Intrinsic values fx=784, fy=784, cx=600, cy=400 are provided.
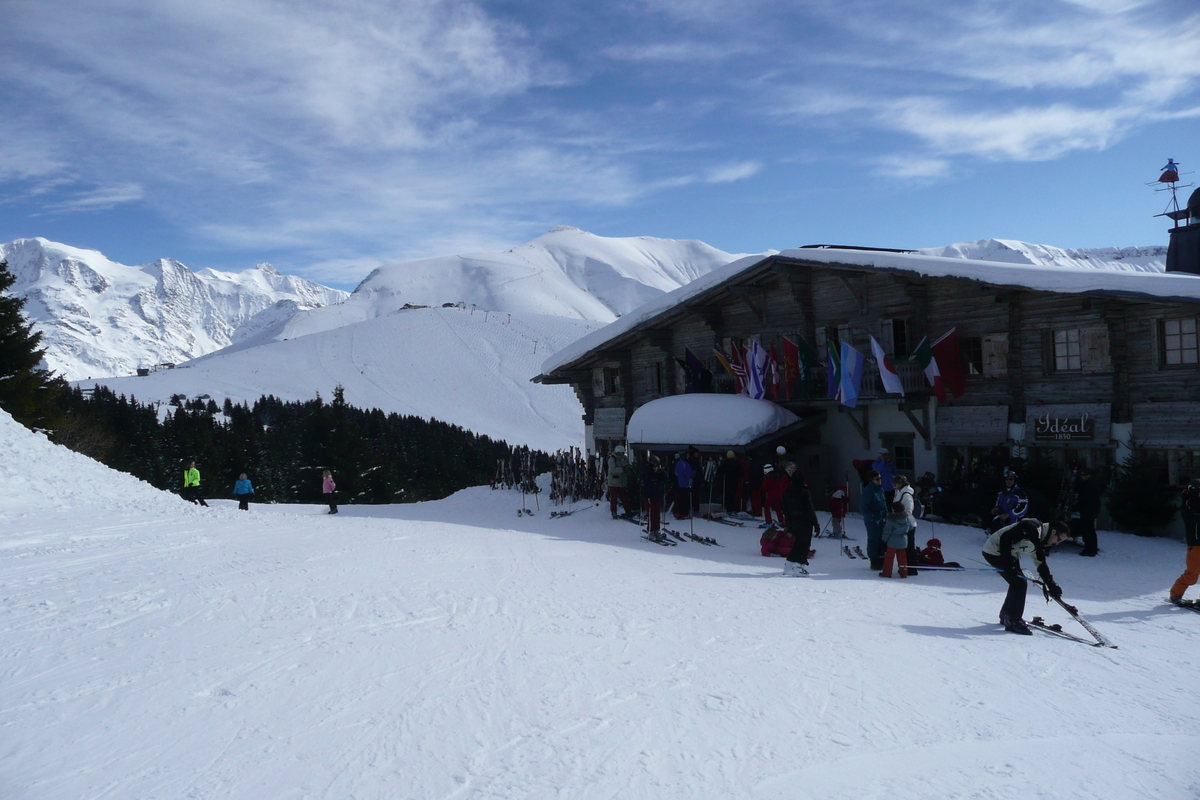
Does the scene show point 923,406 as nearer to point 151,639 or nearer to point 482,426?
point 151,639

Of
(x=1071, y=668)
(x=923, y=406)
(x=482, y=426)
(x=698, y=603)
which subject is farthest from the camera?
(x=482, y=426)

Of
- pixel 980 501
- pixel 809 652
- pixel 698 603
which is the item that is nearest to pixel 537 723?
pixel 809 652

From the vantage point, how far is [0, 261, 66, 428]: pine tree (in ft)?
111

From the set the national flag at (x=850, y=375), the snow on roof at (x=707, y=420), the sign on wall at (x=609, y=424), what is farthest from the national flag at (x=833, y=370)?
the sign on wall at (x=609, y=424)

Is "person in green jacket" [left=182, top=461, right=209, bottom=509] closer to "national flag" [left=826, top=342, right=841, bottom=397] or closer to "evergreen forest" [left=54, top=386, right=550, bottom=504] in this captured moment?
"evergreen forest" [left=54, top=386, right=550, bottom=504]

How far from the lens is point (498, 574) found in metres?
12.1

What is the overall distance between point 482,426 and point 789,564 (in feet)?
219

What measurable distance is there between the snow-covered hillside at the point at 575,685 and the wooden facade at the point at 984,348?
16.9 ft

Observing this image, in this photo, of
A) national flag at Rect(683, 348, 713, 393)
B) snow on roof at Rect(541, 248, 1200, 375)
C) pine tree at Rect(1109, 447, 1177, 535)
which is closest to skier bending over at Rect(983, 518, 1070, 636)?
pine tree at Rect(1109, 447, 1177, 535)

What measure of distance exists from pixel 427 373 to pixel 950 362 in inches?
3113

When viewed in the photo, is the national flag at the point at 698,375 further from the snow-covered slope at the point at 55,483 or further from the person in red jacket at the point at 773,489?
the snow-covered slope at the point at 55,483

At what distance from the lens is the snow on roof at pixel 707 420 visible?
67.6 ft

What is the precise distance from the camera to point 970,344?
64.7ft

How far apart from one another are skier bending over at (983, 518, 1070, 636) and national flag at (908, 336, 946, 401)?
443 inches
